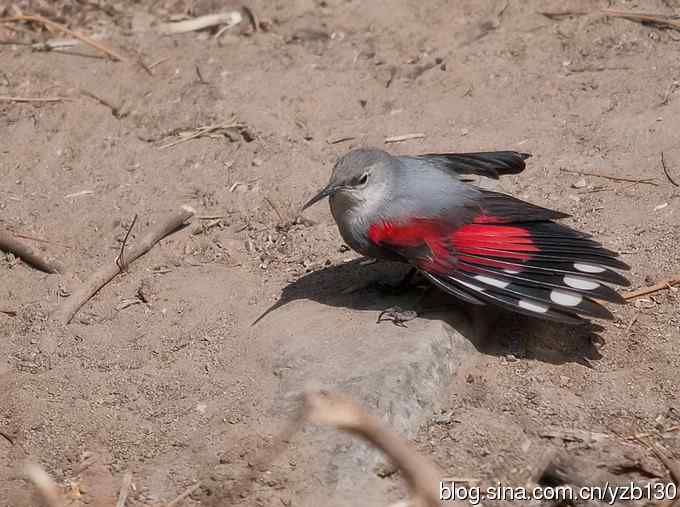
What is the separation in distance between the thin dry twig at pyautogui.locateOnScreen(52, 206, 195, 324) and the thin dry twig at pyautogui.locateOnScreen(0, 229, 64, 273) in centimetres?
27

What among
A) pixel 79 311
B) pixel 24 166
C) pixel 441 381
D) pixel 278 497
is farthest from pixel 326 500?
pixel 24 166

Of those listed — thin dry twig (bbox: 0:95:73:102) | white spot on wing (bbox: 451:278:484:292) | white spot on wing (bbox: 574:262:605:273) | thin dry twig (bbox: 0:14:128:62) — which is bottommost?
thin dry twig (bbox: 0:95:73:102)

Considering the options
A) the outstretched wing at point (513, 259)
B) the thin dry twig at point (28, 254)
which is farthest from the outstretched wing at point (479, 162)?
the thin dry twig at point (28, 254)

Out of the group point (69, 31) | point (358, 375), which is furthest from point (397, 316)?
point (69, 31)

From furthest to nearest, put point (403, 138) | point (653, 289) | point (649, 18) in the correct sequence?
point (649, 18) → point (403, 138) → point (653, 289)

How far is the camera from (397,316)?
4.77 m

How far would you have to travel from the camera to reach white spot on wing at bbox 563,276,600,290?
14.8ft

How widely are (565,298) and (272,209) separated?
2.09 m

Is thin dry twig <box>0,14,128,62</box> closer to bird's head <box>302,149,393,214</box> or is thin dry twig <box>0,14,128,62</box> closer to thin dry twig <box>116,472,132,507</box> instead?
bird's head <box>302,149,393,214</box>

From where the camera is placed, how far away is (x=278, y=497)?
4.00 metres

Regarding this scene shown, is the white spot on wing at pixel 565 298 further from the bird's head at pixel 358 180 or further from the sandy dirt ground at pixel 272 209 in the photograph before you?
the bird's head at pixel 358 180

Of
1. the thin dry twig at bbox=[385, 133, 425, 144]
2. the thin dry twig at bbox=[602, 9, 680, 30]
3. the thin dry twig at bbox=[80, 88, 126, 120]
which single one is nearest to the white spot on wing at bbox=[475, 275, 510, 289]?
the thin dry twig at bbox=[385, 133, 425, 144]

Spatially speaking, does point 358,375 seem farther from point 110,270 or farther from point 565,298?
point 110,270

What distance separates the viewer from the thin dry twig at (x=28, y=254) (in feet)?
18.5
